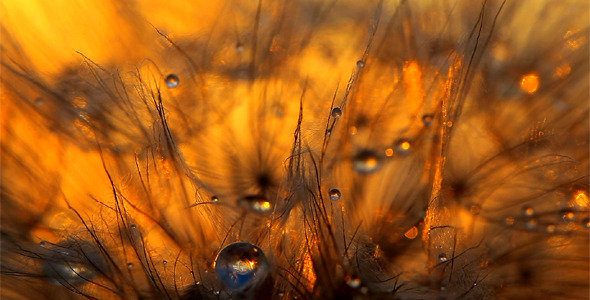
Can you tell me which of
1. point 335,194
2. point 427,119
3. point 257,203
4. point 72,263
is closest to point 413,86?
point 427,119

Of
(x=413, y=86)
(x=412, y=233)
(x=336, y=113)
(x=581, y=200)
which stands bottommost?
(x=412, y=233)

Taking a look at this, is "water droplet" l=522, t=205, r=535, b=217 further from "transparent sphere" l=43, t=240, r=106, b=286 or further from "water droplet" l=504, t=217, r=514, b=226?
"transparent sphere" l=43, t=240, r=106, b=286

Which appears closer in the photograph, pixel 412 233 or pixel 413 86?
pixel 412 233

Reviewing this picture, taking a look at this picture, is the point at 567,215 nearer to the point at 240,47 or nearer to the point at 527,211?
the point at 527,211

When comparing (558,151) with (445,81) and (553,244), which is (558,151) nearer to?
(553,244)

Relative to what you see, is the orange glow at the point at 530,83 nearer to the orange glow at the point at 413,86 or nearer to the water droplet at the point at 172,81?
the orange glow at the point at 413,86

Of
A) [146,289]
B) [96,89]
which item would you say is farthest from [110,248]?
[96,89]

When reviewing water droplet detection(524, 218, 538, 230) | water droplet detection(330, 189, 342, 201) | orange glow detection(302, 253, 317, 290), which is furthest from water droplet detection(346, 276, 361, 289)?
water droplet detection(524, 218, 538, 230)
